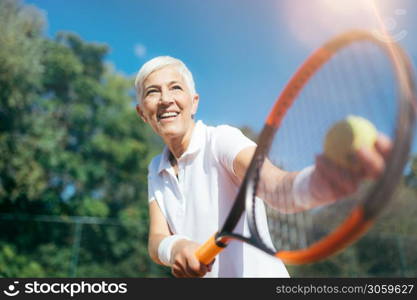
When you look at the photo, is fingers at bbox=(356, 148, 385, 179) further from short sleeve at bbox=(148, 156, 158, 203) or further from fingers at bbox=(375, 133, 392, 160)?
short sleeve at bbox=(148, 156, 158, 203)

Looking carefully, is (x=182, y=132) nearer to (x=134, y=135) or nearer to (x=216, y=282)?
(x=216, y=282)

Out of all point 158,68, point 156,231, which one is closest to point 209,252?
point 156,231

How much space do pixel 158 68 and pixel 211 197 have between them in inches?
18.6

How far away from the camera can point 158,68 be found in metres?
1.34

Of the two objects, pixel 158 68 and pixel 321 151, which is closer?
pixel 321 151

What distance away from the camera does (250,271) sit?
1111mm

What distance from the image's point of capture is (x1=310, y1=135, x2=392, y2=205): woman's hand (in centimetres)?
64

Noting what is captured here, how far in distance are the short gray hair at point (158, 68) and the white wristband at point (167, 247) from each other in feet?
1.66

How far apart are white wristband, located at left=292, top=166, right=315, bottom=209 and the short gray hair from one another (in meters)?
0.66

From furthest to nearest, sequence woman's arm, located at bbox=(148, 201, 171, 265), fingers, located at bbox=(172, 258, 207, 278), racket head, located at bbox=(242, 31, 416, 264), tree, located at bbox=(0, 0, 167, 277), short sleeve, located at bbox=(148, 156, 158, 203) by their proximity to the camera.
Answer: tree, located at bbox=(0, 0, 167, 277) → short sleeve, located at bbox=(148, 156, 158, 203) → woman's arm, located at bbox=(148, 201, 171, 265) → fingers, located at bbox=(172, 258, 207, 278) → racket head, located at bbox=(242, 31, 416, 264)

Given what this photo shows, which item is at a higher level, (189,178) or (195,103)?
(195,103)

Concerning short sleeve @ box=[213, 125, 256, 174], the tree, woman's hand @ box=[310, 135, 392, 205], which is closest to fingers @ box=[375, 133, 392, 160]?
woman's hand @ box=[310, 135, 392, 205]

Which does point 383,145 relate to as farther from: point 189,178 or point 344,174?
point 189,178

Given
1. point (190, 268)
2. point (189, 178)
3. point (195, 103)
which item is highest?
point (195, 103)
